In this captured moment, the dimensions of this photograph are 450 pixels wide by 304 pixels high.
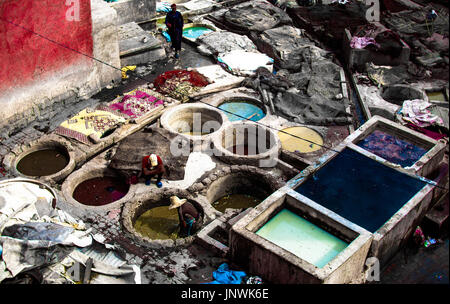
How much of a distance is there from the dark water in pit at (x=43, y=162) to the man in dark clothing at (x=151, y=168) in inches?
80.9

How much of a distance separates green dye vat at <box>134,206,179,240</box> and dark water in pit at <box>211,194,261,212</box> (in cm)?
107

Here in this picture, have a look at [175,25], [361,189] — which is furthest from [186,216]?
[175,25]

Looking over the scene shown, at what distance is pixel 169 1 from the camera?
19.4m

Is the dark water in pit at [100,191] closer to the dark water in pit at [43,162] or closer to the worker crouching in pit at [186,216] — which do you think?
the dark water in pit at [43,162]

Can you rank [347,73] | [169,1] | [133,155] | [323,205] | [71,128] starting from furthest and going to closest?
[169,1] < [347,73] < [71,128] < [133,155] < [323,205]

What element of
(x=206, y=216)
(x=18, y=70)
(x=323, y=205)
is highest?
(x=18, y=70)

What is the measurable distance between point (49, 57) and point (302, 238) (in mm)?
7678

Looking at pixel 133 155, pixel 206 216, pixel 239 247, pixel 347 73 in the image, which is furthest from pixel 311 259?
pixel 347 73

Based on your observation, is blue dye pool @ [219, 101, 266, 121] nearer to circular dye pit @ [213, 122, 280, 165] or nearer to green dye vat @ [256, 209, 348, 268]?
circular dye pit @ [213, 122, 280, 165]

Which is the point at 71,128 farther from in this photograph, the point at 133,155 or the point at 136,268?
the point at 136,268

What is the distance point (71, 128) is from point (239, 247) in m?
5.78

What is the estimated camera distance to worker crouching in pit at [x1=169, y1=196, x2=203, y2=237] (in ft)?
32.7

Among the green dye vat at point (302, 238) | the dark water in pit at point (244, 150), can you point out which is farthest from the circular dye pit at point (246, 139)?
the green dye vat at point (302, 238)

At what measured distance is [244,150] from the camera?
13.0 m
